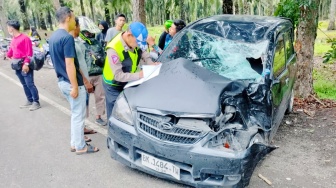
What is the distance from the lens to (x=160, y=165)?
313 cm

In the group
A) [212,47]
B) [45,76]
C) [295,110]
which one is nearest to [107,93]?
[212,47]

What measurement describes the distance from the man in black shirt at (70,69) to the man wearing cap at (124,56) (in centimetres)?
39

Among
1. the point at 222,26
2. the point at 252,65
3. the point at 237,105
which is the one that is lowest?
the point at 237,105

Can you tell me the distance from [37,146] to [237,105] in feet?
9.61

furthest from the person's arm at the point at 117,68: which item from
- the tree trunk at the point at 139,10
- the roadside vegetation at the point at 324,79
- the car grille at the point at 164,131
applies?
the roadside vegetation at the point at 324,79

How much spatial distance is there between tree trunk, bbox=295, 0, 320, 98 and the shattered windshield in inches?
96.3

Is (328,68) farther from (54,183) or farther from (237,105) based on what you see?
(54,183)

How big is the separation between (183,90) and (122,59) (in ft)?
3.20

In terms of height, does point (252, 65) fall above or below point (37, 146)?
above

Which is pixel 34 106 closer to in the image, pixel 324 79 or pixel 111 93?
pixel 111 93

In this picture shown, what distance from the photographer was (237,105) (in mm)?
3248

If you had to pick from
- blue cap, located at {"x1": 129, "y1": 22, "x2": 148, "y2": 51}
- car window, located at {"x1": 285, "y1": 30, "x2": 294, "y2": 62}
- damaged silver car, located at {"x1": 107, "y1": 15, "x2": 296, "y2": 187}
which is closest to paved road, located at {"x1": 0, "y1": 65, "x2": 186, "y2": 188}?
damaged silver car, located at {"x1": 107, "y1": 15, "x2": 296, "y2": 187}

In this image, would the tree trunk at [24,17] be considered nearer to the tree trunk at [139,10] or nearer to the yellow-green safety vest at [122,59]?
the tree trunk at [139,10]

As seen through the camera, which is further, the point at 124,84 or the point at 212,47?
the point at 212,47
